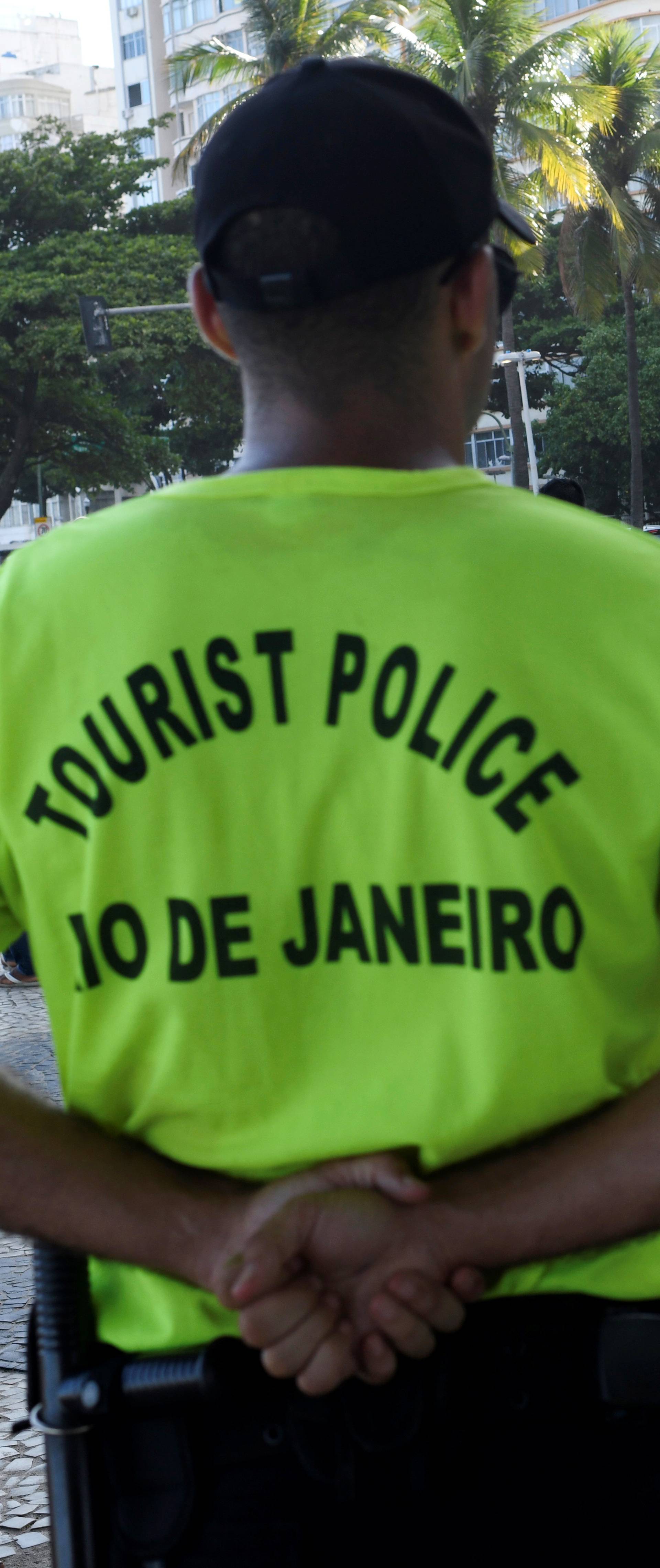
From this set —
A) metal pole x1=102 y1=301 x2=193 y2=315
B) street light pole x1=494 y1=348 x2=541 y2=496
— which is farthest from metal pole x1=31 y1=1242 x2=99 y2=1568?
street light pole x1=494 y1=348 x2=541 y2=496

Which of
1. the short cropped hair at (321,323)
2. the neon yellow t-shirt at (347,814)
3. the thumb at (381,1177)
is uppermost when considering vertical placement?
the short cropped hair at (321,323)

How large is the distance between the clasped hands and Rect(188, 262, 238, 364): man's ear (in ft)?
2.42

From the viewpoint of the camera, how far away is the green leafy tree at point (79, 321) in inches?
1225

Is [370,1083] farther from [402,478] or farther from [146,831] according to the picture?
[402,478]

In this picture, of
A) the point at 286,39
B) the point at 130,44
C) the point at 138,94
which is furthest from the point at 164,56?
the point at 286,39

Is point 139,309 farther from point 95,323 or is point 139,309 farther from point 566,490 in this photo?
point 566,490

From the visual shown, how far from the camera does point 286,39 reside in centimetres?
2572

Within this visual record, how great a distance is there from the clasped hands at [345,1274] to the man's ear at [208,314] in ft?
2.42

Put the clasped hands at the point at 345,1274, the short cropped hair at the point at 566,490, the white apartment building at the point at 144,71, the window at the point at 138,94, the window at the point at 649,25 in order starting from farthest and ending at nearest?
1. the window at the point at 138,94
2. the white apartment building at the point at 144,71
3. the window at the point at 649,25
4. the short cropped hair at the point at 566,490
5. the clasped hands at the point at 345,1274

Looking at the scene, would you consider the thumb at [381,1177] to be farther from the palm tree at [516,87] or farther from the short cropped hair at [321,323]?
the palm tree at [516,87]

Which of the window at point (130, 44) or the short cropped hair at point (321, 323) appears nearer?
the short cropped hair at point (321, 323)

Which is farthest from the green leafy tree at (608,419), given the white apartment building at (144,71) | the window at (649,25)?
the white apartment building at (144,71)

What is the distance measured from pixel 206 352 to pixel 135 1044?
33970mm

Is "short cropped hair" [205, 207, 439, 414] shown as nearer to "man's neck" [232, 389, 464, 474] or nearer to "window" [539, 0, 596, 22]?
"man's neck" [232, 389, 464, 474]
